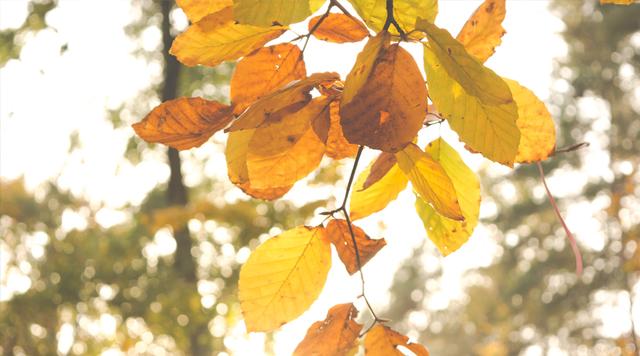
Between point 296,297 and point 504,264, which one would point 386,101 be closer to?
point 296,297

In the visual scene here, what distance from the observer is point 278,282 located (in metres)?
0.29

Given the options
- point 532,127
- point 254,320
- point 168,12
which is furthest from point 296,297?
point 168,12

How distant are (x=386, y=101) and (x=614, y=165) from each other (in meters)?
7.79

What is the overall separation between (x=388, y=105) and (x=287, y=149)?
0.05 meters

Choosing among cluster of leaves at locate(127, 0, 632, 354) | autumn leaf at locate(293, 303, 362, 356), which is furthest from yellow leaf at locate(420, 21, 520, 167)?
autumn leaf at locate(293, 303, 362, 356)

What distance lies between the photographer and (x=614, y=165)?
23.5 feet

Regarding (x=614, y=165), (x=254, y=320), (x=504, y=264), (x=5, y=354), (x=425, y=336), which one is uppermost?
(x=254, y=320)

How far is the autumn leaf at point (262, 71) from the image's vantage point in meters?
0.28

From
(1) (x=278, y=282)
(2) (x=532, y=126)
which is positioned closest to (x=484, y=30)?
(2) (x=532, y=126)

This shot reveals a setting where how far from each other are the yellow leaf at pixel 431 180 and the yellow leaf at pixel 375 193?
50mm

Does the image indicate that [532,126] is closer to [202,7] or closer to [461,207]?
[461,207]

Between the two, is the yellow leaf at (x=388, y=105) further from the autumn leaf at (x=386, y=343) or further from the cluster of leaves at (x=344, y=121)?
the autumn leaf at (x=386, y=343)

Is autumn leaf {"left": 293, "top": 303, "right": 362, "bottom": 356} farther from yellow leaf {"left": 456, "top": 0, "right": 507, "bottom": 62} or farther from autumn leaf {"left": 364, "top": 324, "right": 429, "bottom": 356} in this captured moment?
yellow leaf {"left": 456, "top": 0, "right": 507, "bottom": 62}

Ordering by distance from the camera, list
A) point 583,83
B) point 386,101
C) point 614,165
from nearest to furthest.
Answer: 1. point 386,101
2. point 614,165
3. point 583,83
